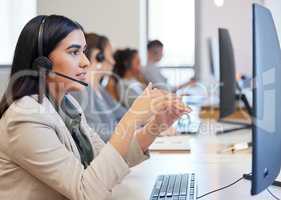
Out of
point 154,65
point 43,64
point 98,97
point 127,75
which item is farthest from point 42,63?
point 154,65

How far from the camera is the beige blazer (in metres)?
0.84

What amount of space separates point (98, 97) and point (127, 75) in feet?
3.05

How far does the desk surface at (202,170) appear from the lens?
1.02 metres

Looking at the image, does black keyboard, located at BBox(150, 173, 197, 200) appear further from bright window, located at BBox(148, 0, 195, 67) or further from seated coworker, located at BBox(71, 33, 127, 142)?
bright window, located at BBox(148, 0, 195, 67)

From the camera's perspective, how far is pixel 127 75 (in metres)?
3.10

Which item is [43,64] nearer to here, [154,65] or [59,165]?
[59,165]

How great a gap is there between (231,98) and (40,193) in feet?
Result: 4.49

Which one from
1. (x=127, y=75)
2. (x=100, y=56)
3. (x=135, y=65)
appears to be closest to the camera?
(x=100, y=56)

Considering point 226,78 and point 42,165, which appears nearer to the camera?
point 42,165

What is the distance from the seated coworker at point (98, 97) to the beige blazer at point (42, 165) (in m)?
1.01

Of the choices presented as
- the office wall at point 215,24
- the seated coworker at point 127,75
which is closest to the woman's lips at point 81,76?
the seated coworker at point 127,75

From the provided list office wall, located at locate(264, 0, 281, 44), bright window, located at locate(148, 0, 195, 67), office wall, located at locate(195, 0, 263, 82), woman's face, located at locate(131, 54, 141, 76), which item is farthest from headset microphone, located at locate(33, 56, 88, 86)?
office wall, located at locate(195, 0, 263, 82)

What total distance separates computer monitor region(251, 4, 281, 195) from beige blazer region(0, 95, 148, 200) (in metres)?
0.30

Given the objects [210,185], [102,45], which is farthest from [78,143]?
[102,45]
